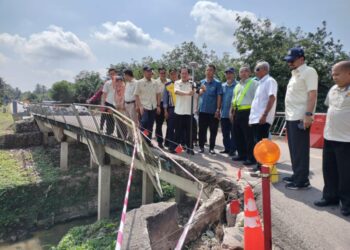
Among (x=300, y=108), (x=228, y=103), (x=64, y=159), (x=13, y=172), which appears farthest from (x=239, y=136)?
(x=13, y=172)

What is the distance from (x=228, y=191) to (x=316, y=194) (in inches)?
43.6

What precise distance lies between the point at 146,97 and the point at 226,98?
1747 mm

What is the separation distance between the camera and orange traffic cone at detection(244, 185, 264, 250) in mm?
2305

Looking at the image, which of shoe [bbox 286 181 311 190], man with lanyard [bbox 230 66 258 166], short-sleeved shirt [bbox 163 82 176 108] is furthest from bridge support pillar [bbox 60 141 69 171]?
shoe [bbox 286 181 311 190]

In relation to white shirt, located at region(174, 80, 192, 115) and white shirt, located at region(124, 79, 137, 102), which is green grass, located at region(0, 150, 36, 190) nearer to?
white shirt, located at region(124, 79, 137, 102)

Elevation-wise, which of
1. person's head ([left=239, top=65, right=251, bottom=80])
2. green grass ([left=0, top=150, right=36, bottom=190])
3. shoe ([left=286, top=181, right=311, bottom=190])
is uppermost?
person's head ([left=239, top=65, right=251, bottom=80])

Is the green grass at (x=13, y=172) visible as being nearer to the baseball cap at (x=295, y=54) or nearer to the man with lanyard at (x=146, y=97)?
the man with lanyard at (x=146, y=97)

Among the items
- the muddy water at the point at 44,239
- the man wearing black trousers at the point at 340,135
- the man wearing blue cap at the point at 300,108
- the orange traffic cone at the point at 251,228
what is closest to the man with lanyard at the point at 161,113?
the man wearing blue cap at the point at 300,108

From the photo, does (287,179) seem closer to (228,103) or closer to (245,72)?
(245,72)

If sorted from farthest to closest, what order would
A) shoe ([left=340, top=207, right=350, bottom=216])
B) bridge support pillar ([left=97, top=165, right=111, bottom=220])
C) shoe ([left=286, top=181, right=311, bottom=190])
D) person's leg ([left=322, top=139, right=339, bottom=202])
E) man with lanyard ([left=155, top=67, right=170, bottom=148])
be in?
1. bridge support pillar ([left=97, top=165, right=111, bottom=220])
2. man with lanyard ([left=155, top=67, right=170, bottom=148])
3. shoe ([left=286, top=181, right=311, bottom=190])
4. person's leg ([left=322, top=139, right=339, bottom=202])
5. shoe ([left=340, top=207, right=350, bottom=216])

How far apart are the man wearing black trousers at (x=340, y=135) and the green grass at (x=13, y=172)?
38.1ft

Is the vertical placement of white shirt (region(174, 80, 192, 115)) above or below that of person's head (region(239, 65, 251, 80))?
below

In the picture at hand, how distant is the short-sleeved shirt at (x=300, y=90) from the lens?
3611 millimetres

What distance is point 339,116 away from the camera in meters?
3.20
